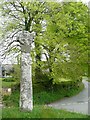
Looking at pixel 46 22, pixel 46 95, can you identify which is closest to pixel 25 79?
pixel 46 22

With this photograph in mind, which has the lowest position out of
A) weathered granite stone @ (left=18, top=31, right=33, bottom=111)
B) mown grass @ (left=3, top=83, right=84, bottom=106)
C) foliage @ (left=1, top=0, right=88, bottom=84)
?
mown grass @ (left=3, top=83, right=84, bottom=106)

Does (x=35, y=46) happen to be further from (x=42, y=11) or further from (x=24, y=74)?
(x=24, y=74)

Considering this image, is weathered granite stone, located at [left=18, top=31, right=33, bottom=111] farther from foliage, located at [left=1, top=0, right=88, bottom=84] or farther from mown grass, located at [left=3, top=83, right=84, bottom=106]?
foliage, located at [left=1, top=0, right=88, bottom=84]

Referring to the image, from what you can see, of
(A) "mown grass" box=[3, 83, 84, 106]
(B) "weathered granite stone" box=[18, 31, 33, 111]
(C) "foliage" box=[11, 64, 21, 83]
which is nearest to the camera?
(B) "weathered granite stone" box=[18, 31, 33, 111]

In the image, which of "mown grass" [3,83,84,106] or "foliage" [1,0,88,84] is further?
"foliage" [1,0,88,84]

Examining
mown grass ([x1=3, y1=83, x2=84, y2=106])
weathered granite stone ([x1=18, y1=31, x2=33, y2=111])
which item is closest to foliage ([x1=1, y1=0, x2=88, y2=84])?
mown grass ([x1=3, y1=83, x2=84, y2=106])

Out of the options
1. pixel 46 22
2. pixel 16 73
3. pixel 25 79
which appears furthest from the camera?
pixel 16 73

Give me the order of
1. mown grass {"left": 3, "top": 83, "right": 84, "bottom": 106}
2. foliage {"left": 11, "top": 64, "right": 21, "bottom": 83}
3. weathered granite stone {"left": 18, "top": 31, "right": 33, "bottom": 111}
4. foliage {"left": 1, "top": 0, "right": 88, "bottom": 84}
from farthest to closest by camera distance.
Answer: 1. foliage {"left": 11, "top": 64, "right": 21, "bottom": 83}
2. foliage {"left": 1, "top": 0, "right": 88, "bottom": 84}
3. mown grass {"left": 3, "top": 83, "right": 84, "bottom": 106}
4. weathered granite stone {"left": 18, "top": 31, "right": 33, "bottom": 111}

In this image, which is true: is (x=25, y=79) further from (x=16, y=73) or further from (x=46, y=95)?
(x=46, y=95)

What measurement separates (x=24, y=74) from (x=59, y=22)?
21.0 ft

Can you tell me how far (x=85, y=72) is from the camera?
6.50 meters

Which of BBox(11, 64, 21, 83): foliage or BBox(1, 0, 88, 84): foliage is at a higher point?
BBox(1, 0, 88, 84): foliage

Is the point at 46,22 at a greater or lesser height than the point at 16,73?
greater

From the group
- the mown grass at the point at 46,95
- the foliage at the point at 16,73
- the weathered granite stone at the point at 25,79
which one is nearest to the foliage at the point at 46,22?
the foliage at the point at 16,73
